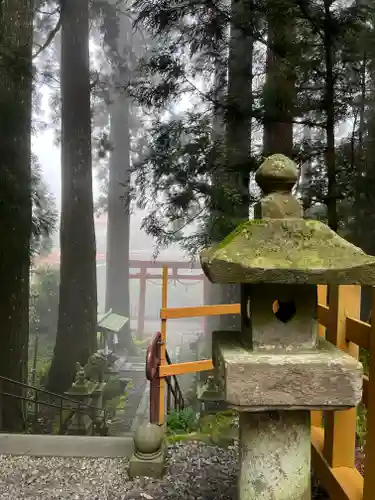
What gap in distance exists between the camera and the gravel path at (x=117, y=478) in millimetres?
2797

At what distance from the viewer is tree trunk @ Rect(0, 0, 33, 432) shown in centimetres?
486

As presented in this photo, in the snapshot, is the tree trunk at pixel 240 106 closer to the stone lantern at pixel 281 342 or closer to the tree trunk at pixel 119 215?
the stone lantern at pixel 281 342

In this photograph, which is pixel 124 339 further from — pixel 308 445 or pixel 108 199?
pixel 308 445

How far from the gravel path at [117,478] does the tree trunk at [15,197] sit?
1990 mm

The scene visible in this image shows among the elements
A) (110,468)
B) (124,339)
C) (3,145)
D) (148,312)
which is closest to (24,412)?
(110,468)

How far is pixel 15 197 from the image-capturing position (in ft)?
16.1

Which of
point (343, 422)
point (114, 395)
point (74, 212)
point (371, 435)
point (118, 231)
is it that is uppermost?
point (74, 212)

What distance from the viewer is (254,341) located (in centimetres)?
167

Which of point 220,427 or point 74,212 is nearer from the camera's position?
point 220,427

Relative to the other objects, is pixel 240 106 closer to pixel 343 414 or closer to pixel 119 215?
pixel 343 414

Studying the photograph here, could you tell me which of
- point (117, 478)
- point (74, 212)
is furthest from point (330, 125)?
point (74, 212)

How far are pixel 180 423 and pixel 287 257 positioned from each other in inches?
108

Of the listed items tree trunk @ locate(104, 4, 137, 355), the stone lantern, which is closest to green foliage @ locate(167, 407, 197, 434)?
the stone lantern

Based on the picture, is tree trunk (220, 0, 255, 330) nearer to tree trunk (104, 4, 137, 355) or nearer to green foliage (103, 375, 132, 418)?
tree trunk (104, 4, 137, 355)
